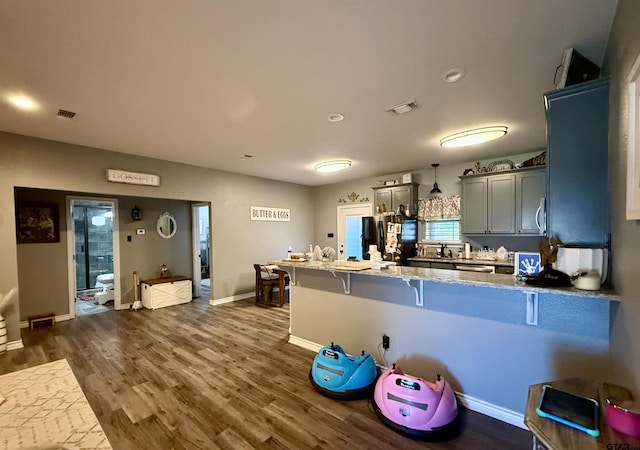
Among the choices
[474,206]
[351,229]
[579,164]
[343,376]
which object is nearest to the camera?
[579,164]

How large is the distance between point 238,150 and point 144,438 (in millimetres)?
3603

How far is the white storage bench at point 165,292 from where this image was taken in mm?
5488

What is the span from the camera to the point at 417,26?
1773 millimetres

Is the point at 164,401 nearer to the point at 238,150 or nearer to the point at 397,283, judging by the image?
the point at 397,283

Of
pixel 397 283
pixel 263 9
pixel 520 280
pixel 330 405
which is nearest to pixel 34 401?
pixel 330 405

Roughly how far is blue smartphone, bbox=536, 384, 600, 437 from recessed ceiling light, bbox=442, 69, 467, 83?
7.28 feet

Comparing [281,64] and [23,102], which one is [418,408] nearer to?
[281,64]

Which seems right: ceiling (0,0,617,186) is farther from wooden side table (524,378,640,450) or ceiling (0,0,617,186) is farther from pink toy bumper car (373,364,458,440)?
pink toy bumper car (373,364,458,440)

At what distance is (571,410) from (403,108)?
2670 millimetres

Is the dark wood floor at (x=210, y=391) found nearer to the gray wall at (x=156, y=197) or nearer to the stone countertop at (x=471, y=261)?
the gray wall at (x=156, y=197)

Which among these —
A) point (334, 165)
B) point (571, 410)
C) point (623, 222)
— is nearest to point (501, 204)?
point (334, 165)

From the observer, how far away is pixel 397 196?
6020mm

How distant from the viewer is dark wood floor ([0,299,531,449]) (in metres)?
2.05

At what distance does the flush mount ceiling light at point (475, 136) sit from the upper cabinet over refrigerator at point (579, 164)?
175 centimetres
